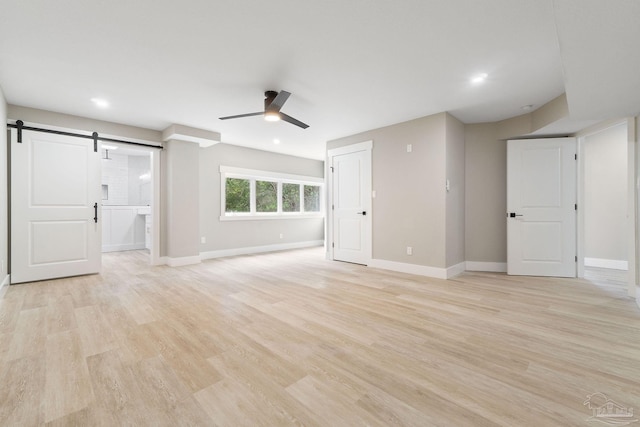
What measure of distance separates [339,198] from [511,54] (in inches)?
140

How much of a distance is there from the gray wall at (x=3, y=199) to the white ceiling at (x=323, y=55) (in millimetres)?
324

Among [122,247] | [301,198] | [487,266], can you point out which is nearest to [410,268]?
[487,266]

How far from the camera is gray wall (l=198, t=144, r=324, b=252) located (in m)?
5.80

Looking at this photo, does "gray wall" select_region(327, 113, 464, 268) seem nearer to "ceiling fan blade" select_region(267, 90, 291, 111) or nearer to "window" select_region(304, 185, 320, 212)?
"ceiling fan blade" select_region(267, 90, 291, 111)

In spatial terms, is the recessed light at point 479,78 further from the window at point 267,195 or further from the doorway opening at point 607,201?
the window at point 267,195

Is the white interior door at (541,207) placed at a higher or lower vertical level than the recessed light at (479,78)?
lower

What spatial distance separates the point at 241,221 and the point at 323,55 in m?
4.54

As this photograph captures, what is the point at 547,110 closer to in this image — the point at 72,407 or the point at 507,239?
the point at 507,239

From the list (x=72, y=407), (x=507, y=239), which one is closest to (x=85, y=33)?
(x=72, y=407)

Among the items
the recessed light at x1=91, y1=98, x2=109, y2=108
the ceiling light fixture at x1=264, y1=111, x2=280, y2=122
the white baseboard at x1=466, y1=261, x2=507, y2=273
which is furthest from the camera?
the white baseboard at x1=466, y1=261, x2=507, y2=273

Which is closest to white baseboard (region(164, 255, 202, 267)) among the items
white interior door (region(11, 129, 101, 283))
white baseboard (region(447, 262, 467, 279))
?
white interior door (region(11, 129, 101, 283))

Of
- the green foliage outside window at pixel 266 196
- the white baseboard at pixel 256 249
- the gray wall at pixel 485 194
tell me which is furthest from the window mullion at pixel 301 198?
the gray wall at pixel 485 194

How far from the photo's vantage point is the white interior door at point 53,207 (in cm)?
376

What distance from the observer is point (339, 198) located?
559 cm
